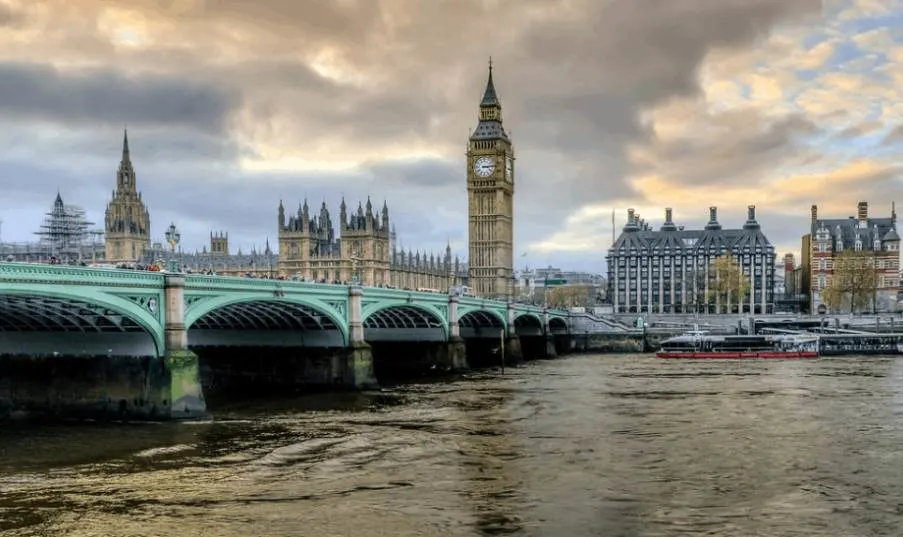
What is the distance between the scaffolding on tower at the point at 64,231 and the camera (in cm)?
16538

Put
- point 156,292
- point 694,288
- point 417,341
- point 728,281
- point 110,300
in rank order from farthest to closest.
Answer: point 694,288
point 728,281
point 417,341
point 156,292
point 110,300

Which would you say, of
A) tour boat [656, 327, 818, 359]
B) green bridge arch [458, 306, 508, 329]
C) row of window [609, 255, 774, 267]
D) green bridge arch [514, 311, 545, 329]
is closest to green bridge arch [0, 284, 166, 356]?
green bridge arch [458, 306, 508, 329]

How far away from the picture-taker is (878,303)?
427 feet

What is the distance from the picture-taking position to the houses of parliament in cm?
13788

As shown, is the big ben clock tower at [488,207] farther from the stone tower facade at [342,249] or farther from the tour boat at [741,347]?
the tour boat at [741,347]

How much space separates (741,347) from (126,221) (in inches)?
4821

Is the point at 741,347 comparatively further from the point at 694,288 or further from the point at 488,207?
the point at 488,207

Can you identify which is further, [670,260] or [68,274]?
[670,260]

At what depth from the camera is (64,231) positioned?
545ft

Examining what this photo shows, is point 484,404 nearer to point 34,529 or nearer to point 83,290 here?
point 83,290

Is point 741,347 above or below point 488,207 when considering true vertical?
below

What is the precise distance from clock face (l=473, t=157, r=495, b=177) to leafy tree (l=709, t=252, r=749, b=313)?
40.9m

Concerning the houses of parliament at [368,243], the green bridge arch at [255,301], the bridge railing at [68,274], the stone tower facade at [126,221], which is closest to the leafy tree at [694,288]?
the houses of parliament at [368,243]

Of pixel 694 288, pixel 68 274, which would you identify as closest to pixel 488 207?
pixel 694 288
